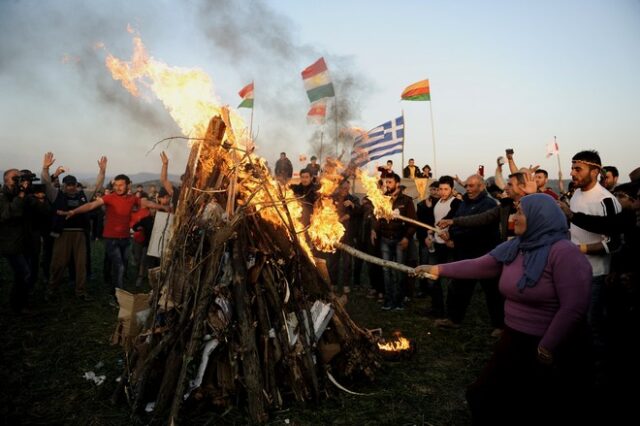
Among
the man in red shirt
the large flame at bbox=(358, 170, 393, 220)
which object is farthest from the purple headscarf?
the man in red shirt

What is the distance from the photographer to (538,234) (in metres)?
3.50

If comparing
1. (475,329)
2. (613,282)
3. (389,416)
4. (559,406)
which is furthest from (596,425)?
(475,329)

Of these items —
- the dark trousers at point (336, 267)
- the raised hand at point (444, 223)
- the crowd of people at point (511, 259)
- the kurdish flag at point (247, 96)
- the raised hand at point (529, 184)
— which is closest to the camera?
the crowd of people at point (511, 259)

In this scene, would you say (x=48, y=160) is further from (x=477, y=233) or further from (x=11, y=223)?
(x=477, y=233)

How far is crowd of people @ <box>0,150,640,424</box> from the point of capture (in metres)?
3.36

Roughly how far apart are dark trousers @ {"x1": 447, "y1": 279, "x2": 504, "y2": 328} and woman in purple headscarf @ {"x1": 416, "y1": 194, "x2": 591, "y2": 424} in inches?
144

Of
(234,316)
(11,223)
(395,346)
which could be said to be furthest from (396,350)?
(11,223)

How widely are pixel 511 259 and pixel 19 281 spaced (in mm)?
8693

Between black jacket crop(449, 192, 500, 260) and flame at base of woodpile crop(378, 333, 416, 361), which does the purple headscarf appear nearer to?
flame at base of woodpile crop(378, 333, 416, 361)

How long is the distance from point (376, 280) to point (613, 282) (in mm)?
5430

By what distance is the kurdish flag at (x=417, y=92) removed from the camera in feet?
56.7

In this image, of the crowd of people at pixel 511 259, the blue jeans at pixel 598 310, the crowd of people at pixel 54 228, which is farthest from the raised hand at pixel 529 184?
the crowd of people at pixel 54 228

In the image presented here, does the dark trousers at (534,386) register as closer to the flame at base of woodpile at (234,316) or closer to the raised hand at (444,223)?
the flame at base of woodpile at (234,316)

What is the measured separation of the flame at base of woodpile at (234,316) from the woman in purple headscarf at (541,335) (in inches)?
75.9
